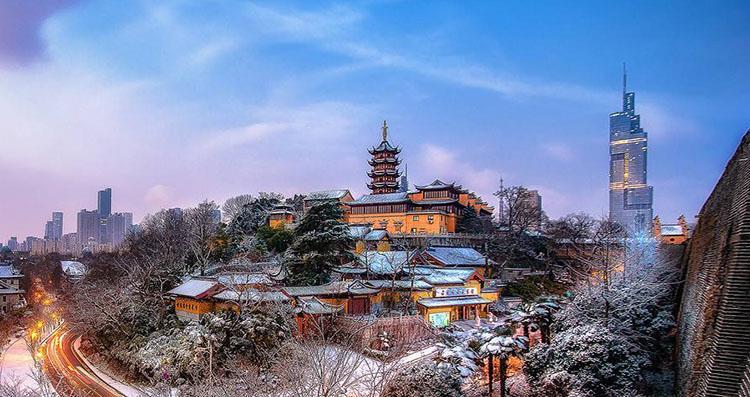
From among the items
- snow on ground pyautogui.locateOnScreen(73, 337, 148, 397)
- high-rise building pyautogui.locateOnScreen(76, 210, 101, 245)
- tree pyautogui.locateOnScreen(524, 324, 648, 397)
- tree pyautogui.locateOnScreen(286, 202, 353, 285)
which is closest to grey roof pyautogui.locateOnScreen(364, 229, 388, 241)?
tree pyautogui.locateOnScreen(286, 202, 353, 285)

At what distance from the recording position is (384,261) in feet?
81.3

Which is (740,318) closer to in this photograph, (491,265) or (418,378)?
(418,378)

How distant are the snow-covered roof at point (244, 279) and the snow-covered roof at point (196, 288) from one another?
15.2 inches

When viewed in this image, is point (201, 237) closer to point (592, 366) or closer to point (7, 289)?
point (7, 289)

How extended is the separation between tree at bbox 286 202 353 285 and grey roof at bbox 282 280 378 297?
4.38 ft

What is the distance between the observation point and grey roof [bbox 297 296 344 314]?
18672 millimetres

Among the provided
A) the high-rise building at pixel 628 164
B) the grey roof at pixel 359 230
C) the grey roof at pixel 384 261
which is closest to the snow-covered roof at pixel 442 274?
the grey roof at pixel 384 261

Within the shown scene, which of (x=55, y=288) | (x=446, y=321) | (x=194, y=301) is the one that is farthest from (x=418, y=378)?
(x=55, y=288)

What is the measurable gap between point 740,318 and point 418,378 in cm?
724

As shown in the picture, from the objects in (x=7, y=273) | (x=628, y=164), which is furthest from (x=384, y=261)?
(x=628, y=164)

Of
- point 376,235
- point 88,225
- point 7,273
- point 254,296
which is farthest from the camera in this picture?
point 88,225

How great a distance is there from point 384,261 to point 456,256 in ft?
18.5

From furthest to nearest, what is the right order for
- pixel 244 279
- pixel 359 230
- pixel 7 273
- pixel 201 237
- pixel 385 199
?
1. pixel 385 199
2. pixel 7 273
3. pixel 359 230
4. pixel 201 237
5. pixel 244 279

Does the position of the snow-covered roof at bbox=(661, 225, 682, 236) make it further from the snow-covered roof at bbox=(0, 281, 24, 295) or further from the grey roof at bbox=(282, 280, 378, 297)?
the snow-covered roof at bbox=(0, 281, 24, 295)
